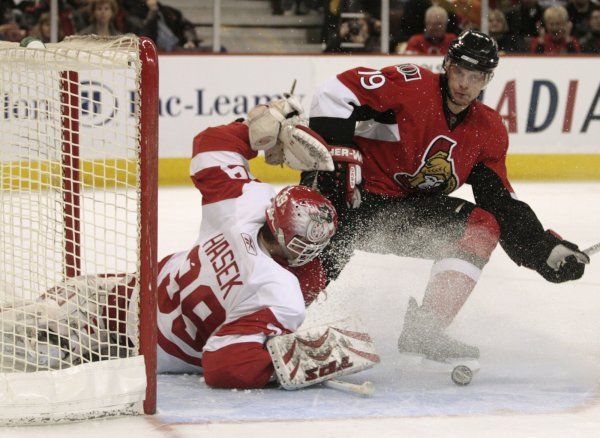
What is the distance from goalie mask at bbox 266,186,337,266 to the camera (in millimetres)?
2703

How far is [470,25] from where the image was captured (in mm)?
7551

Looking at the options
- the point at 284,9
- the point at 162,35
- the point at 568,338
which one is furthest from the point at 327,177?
the point at 284,9

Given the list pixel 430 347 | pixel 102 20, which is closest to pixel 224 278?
pixel 430 347

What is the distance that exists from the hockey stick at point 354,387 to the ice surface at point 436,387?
0.06ft

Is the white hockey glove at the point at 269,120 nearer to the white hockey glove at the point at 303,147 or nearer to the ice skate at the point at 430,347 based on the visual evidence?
the white hockey glove at the point at 303,147

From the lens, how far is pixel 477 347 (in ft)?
10.9

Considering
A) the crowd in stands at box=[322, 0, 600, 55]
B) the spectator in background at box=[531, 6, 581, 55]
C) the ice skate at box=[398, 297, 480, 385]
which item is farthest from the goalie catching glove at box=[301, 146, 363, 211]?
the spectator in background at box=[531, 6, 581, 55]

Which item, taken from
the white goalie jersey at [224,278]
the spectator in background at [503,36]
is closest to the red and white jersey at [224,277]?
the white goalie jersey at [224,278]

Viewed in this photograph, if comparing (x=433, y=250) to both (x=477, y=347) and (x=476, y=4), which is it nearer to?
(x=477, y=347)

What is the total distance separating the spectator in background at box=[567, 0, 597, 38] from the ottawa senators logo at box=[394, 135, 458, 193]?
4.49 meters

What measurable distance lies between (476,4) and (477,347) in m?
4.58

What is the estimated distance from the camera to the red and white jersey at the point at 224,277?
8.91ft

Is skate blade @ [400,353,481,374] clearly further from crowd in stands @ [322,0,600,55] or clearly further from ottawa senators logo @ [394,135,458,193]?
crowd in stands @ [322,0,600,55]

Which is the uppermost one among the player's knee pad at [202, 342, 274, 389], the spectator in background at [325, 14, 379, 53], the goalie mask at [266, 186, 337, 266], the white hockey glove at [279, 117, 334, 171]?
the white hockey glove at [279, 117, 334, 171]
